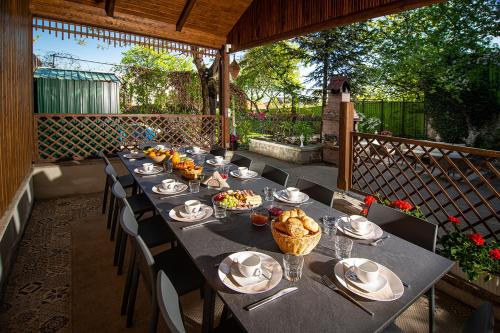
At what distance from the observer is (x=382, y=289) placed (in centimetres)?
115

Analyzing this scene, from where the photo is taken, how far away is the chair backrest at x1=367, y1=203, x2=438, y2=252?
5.59 feet

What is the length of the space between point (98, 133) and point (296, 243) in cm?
532

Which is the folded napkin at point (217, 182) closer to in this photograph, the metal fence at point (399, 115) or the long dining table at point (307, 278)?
the long dining table at point (307, 278)

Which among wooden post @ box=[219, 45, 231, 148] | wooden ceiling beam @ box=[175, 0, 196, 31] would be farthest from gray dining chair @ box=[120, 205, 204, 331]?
wooden post @ box=[219, 45, 231, 148]

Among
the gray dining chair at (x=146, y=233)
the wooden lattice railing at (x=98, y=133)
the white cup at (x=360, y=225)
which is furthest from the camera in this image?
the wooden lattice railing at (x=98, y=133)

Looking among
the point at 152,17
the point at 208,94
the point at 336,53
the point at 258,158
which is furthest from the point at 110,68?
the point at 336,53

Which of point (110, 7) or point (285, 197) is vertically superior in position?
point (110, 7)

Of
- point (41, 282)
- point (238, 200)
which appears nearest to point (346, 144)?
point (238, 200)

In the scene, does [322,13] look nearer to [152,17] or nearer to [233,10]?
[233,10]

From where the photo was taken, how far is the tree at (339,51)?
9750 millimetres

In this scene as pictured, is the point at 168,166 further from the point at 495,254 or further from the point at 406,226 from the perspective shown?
the point at 495,254

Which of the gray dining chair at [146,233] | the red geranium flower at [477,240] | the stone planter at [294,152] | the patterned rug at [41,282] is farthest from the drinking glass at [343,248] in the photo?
the stone planter at [294,152]

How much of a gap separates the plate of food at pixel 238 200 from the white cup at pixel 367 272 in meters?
0.90

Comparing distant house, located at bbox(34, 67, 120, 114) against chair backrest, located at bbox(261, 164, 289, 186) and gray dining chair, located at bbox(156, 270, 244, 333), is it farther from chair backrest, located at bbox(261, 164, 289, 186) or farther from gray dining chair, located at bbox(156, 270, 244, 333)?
gray dining chair, located at bbox(156, 270, 244, 333)
